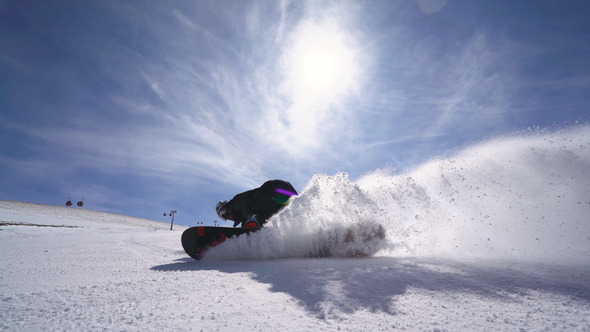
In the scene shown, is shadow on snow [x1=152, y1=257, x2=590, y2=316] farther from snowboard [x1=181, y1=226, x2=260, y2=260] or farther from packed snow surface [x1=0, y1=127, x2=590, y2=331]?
snowboard [x1=181, y1=226, x2=260, y2=260]

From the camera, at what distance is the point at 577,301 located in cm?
211

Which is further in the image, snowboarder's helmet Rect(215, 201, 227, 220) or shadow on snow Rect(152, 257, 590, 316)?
snowboarder's helmet Rect(215, 201, 227, 220)

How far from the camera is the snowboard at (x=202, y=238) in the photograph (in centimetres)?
473

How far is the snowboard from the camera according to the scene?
4734 mm

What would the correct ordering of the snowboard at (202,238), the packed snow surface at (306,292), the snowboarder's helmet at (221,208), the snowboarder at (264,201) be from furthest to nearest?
1. the snowboarder's helmet at (221,208)
2. the snowboarder at (264,201)
3. the snowboard at (202,238)
4. the packed snow surface at (306,292)

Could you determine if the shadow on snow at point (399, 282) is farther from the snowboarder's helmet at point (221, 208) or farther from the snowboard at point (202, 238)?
the snowboarder's helmet at point (221, 208)

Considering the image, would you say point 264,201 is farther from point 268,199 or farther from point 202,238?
point 202,238

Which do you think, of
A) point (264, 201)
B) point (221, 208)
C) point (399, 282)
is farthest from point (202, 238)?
point (221, 208)

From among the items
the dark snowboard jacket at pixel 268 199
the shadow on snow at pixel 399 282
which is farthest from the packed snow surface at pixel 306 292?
the dark snowboard jacket at pixel 268 199

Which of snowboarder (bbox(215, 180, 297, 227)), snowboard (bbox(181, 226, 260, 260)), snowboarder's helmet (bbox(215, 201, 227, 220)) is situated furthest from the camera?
snowboarder's helmet (bbox(215, 201, 227, 220))

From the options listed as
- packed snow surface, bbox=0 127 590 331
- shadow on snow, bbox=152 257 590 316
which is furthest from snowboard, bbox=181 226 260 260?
shadow on snow, bbox=152 257 590 316

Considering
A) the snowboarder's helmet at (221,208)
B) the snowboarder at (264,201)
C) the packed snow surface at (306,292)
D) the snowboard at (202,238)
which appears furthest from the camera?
the snowboarder's helmet at (221,208)

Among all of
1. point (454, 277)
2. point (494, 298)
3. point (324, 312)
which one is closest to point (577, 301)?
point (494, 298)

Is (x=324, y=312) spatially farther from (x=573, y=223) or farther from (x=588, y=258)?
(x=573, y=223)
